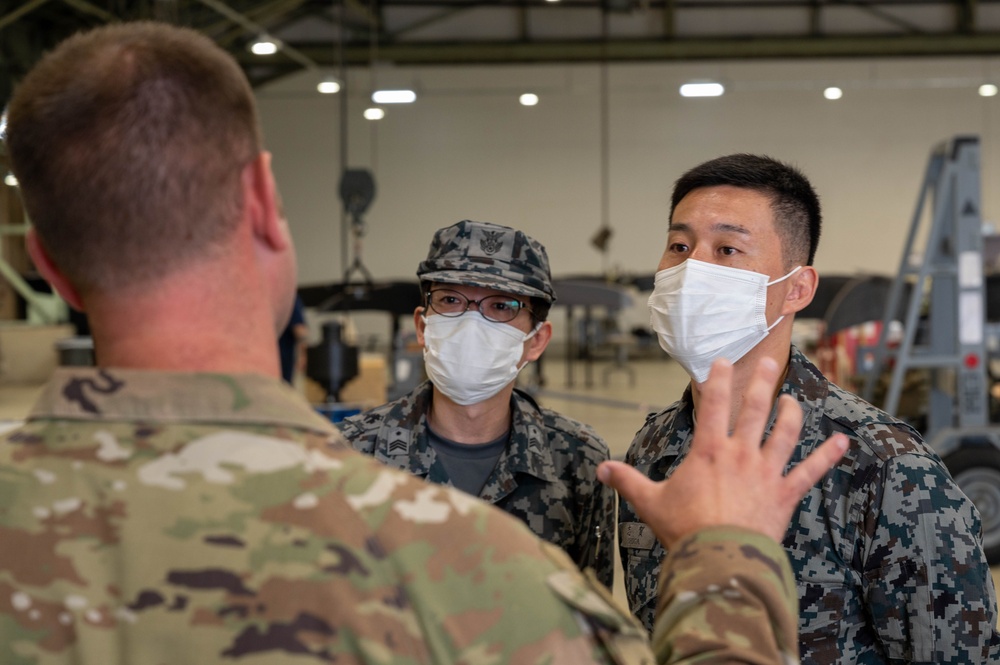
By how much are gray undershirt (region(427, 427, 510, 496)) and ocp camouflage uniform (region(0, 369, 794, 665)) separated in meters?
1.40

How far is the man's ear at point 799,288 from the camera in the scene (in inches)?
79.8

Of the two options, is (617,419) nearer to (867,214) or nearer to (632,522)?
(632,522)

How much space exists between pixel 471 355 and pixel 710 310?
23.7 inches

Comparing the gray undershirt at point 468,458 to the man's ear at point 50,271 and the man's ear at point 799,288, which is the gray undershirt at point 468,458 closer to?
the man's ear at point 799,288

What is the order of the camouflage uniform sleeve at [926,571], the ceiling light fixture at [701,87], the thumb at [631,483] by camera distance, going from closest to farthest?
the thumb at [631,483] < the camouflage uniform sleeve at [926,571] < the ceiling light fixture at [701,87]

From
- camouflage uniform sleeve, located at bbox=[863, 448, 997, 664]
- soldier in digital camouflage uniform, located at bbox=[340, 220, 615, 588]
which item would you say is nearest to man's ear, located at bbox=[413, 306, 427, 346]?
soldier in digital camouflage uniform, located at bbox=[340, 220, 615, 588]

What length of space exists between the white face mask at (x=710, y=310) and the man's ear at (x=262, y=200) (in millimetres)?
1242

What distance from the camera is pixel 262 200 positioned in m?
0.92

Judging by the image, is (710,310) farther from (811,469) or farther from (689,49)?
(689,49)

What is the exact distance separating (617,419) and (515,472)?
766 centimetres

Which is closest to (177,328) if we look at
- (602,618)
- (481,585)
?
(481,585)

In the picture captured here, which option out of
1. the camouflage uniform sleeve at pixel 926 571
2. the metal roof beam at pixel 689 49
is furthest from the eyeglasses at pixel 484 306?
the metal roof beam at pixel 689 49

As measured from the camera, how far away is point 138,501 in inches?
33.1

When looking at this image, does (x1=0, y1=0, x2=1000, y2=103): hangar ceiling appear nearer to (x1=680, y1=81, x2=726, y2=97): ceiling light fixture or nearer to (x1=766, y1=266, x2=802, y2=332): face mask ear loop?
(x1=680, y1=81, x2=726, y2=97): ceiling light fixture
